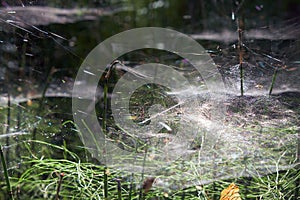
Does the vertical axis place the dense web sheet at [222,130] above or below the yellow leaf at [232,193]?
above

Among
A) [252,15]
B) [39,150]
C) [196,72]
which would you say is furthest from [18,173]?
[252,15]

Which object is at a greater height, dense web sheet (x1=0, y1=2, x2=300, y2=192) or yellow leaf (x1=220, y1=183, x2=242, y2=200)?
dense web sheet (x1=0, y1=2, x2=300, y2=192)

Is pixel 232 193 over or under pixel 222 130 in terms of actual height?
under

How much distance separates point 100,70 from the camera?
145 centimetres

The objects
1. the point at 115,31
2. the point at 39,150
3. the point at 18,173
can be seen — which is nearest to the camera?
the point at 39,150

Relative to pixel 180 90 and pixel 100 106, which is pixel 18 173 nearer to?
pixel 100 106

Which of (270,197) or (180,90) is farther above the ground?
(180,90)

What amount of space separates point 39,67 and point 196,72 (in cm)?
47

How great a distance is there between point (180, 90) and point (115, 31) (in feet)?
3.44

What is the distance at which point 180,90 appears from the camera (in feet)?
3.79

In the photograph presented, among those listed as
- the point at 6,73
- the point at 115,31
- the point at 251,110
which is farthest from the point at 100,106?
the point at 115,31

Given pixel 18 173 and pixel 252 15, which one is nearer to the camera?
pixel 18 173

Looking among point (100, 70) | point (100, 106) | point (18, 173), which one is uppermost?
point (100, 70)

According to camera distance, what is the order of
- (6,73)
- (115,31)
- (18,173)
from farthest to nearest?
(115,31) < (6,73) < (18,173)
